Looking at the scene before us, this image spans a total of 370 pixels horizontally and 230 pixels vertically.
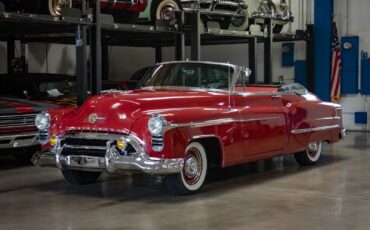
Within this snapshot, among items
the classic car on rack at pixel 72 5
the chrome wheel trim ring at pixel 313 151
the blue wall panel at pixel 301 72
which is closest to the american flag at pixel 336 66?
the blue wall panel at pixel 301 72

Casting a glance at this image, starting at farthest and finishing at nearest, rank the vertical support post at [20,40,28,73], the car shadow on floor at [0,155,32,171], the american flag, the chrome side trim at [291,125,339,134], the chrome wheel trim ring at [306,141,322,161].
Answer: the american flag
the vertical support post at [20,40,28,73]
the car shadow on floor at [0,155,32,171]
the chrome wheel trim ring at [306,141,322,161]
the chrome side trim at [291,125,339,134]

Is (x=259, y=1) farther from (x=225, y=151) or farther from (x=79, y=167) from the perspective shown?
(x=79, y=167)

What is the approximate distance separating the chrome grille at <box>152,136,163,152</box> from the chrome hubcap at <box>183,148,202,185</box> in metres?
0.57

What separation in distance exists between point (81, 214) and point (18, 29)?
6.51 m

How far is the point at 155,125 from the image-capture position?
6.19 meters

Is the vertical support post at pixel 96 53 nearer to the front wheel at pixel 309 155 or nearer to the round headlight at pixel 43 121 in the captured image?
the round headlight at pixel 43 121

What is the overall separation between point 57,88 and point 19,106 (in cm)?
205

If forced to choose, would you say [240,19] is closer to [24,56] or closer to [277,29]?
[277,29]

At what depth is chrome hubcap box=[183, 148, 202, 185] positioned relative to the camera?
6.71 m

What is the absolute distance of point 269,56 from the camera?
13547 mm

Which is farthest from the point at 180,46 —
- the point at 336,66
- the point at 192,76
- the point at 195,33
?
the point at 336,66

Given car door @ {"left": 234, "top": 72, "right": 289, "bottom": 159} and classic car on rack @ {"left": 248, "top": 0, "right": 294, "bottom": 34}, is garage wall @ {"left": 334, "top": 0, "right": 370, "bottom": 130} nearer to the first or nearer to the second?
classic car on rack @ {"left": 248, "top": 0, "right": 294, "bottom": 34}

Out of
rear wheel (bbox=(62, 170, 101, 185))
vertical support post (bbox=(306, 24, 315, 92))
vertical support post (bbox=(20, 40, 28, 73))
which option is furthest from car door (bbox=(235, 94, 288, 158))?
vertical support post (bbox=(20, 40, 28, 73))

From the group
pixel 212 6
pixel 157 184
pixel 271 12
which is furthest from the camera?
pixel 271 12
